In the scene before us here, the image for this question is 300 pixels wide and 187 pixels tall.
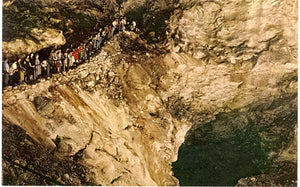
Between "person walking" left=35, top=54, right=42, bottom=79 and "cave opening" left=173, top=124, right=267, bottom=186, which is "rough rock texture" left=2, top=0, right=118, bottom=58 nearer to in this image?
"person walking" left=35, top=54, right=42, bottom=79

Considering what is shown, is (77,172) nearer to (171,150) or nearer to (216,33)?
(171,150)

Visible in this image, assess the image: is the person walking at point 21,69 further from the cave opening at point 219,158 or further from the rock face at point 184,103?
the cave opening at point 219,158

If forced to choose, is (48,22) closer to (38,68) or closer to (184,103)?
(38,68)

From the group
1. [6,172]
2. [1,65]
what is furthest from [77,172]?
[1,65]

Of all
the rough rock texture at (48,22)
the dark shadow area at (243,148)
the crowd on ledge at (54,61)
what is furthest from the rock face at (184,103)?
the rough rock texture at (48,22)

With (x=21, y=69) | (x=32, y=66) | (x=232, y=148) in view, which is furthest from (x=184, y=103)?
(x=21, y=69)

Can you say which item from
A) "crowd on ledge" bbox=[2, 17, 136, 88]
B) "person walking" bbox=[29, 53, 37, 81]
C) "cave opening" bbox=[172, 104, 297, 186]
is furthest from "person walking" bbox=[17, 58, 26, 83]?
"cave opening" bbox=[172, 104, 297, 186]
